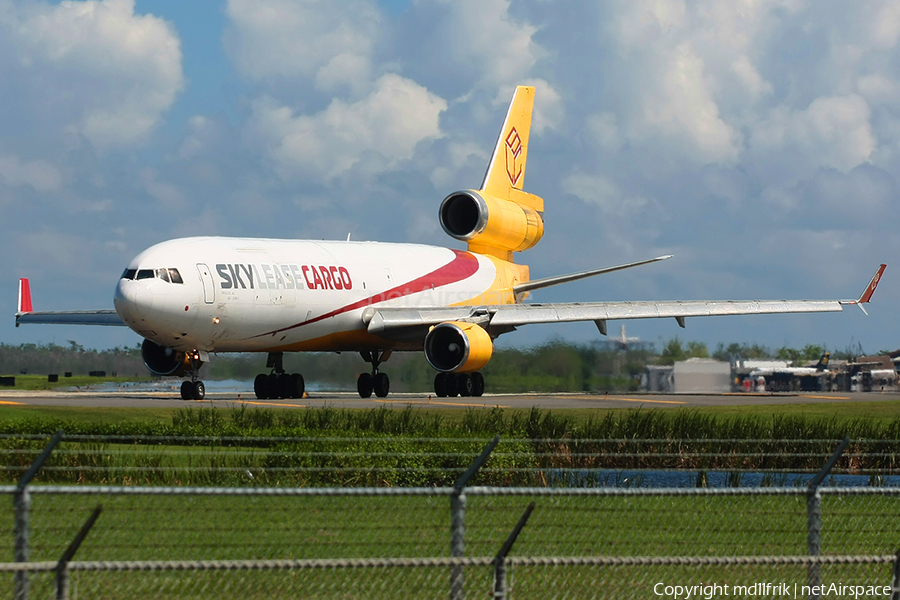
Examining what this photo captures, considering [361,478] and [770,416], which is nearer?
[361,478]

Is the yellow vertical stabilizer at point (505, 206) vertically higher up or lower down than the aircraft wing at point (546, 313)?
higher up

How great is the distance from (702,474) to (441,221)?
25.7 metres

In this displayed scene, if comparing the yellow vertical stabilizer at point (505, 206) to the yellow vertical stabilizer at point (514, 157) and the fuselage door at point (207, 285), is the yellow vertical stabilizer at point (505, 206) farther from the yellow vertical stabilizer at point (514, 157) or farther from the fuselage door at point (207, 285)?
the fuselage door at point (207, 285)

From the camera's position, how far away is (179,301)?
2958 cm

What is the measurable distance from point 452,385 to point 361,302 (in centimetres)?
392

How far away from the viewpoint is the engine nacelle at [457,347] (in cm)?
3497

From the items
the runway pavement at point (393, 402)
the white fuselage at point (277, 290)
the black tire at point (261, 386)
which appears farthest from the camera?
the black tire at point (261, 386)

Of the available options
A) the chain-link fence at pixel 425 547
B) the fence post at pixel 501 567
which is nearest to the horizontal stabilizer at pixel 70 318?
the chain-link fence at pixel 425 547

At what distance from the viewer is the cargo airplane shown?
3033 cm

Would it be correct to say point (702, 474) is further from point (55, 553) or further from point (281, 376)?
point (281, 376)

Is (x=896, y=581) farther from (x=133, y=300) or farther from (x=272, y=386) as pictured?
(x=272, y=386)

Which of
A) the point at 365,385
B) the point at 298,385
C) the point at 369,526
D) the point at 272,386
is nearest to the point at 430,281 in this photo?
the point at 365,385

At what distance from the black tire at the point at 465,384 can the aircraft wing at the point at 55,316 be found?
36.0 ft

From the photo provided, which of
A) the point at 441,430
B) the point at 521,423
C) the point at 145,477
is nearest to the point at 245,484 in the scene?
the point at 145,477
